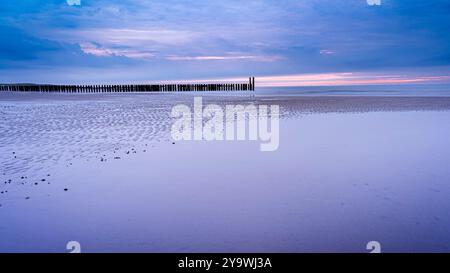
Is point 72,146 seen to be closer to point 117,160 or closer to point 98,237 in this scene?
point 117,160

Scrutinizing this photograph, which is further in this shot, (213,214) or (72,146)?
(72,146)

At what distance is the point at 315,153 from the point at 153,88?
231 ft

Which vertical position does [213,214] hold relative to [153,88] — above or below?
below

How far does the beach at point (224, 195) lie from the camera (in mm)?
4051

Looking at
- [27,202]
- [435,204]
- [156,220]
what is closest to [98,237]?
[156,220]

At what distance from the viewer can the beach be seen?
4.05 metres

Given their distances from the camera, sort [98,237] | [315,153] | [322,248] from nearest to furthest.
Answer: [322,248]
[98,237]
[315,153]

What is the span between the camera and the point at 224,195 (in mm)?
5531

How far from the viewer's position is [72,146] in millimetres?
9328
